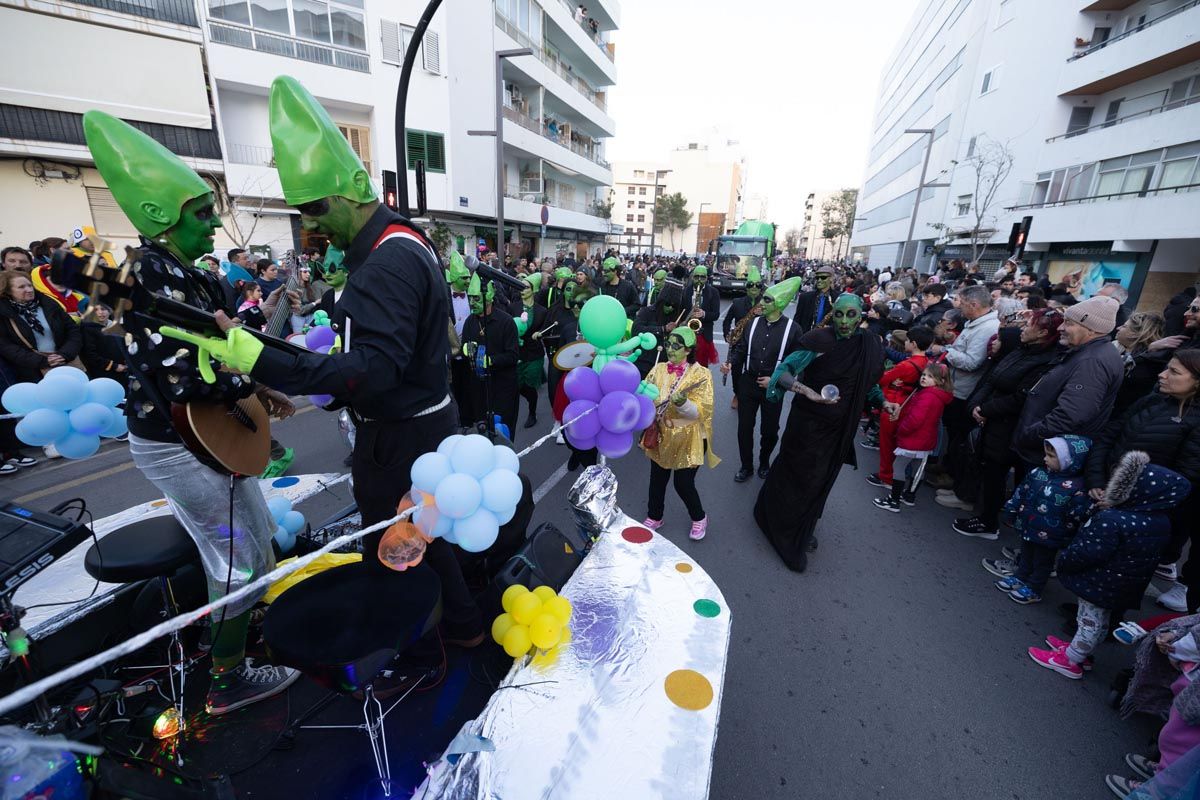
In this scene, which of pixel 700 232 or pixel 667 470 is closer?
pixel 667 470

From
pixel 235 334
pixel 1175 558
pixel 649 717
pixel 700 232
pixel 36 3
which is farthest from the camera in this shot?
pixel 700 232

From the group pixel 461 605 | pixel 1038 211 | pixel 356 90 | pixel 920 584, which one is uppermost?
pixel 356 90

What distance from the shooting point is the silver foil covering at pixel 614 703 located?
165cm

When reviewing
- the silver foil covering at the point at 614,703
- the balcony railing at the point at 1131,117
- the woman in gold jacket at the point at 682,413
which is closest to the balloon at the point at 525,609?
the silver foil covering at the point at 614,703

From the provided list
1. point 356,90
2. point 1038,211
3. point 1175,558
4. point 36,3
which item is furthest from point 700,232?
point 1175,558

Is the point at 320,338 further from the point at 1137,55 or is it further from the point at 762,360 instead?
the point at 1137,55

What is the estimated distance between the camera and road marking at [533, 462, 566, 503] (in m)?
4.78

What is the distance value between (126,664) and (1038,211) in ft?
87.2

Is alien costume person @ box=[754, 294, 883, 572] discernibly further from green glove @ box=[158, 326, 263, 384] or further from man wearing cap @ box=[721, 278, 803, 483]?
green glove @ box=[158, 326, 263, 384]

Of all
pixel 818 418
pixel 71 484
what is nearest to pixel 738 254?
pixel 818 418

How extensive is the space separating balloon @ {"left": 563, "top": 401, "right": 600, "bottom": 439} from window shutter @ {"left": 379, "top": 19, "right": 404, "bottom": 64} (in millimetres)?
20017

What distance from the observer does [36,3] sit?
38.6 ft

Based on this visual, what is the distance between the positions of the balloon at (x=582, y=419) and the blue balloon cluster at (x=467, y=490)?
3.30 ft

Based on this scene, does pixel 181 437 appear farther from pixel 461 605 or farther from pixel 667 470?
pixel 667 470
